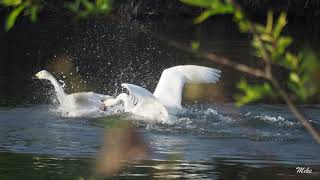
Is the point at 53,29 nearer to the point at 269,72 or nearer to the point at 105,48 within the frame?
the point at 105,48

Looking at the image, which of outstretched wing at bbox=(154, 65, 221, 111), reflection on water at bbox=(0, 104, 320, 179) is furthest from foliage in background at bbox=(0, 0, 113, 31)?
outstretched wing at bbox=(154, 65, 221, 111)

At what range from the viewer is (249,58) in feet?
73.4

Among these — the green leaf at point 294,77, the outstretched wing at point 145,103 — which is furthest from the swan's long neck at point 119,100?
the green leaf at point 294,77

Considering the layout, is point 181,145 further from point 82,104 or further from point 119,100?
point 82,104

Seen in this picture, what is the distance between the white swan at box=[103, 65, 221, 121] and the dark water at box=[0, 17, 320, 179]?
1.10ft

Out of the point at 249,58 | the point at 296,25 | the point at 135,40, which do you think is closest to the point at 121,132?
the point at 249,58

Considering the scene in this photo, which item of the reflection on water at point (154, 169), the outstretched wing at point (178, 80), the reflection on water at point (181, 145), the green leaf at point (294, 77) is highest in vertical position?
the outstretched wing at point (178, 80)

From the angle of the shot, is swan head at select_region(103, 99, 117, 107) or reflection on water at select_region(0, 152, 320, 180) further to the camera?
swan head at select_region(103, 99, 117, 107)

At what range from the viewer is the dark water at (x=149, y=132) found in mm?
8750

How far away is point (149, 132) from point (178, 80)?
8.13 feet

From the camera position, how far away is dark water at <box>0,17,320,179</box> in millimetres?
8750

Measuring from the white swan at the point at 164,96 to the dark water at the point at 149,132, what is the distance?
13.1 inches

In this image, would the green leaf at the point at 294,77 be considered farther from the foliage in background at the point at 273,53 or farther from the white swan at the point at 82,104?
the white swan at the point at 82,104

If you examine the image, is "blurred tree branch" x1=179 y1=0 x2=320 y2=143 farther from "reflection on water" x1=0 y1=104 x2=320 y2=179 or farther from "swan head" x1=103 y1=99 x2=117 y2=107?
"swan head" x1=103 y1=99 x2=117 y2=107
